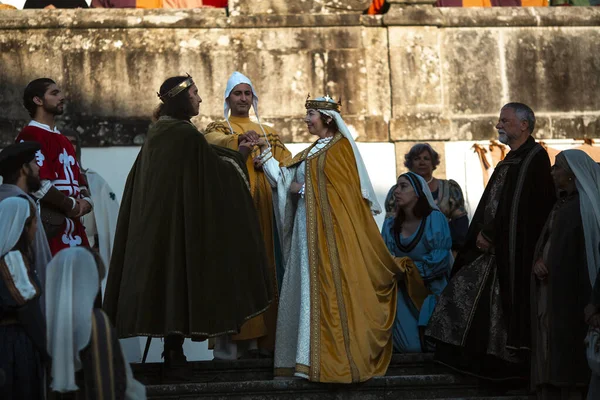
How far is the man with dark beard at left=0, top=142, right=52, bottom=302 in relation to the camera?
257 inches

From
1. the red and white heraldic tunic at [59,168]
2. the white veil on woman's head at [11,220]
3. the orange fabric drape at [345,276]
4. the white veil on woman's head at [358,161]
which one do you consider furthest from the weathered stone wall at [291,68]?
the white veil on woman's head at [11,220]

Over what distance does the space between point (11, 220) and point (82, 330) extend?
0.81 meters

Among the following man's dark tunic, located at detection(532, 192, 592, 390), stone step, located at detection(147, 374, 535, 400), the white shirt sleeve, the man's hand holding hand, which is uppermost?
the white shirt sleeve

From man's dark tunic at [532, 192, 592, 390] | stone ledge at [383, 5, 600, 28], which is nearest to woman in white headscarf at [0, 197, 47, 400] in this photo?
man's dark tunic at [532, 192, 592, 390]

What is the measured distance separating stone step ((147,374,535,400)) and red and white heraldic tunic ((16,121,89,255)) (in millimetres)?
1085

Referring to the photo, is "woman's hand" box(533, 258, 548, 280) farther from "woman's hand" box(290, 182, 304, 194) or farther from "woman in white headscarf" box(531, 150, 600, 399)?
"woman's hand" box(290, 182, 304, 194)

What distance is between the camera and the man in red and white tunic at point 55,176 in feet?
25.3

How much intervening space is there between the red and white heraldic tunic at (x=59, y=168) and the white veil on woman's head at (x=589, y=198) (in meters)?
3.01

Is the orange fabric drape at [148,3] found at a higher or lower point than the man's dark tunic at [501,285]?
higher

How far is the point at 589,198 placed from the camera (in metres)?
7.74

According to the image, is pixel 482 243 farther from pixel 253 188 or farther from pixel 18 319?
pixel 18 319

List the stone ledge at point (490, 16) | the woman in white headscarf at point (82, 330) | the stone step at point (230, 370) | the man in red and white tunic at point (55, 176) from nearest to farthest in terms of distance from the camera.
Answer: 1. the woman in white headscarf at point (82, 330)
2. the man in red and white tunic at point (55, 176)
3. the stone step at point (230, 370)
4. the stone ledge at point (490, 16)

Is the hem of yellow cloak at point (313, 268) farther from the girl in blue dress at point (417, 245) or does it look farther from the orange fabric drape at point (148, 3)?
the orange fabric drape at point (148, 3)

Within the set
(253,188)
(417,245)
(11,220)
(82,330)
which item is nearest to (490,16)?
(417,245)
